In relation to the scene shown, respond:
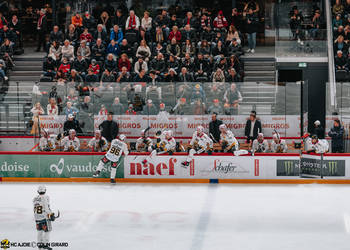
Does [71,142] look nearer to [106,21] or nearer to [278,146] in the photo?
[278,146]

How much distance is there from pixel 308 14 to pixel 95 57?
739cm

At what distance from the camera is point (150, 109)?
22.1 m

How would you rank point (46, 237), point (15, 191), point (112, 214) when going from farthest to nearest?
point (15, 191) → point (112, 214) → point (46, 237)

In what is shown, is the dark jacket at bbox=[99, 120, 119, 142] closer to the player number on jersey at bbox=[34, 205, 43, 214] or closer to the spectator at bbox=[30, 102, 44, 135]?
the spectator at bbox=[30, 102, 44, 135]

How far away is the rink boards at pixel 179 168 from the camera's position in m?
20.0

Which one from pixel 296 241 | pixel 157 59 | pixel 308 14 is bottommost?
pixel 296 241

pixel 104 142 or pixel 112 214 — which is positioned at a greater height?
pixel 104 142

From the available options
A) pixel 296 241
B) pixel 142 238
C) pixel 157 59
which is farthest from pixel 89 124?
pixel 296 241

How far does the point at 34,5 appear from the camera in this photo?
29.2m

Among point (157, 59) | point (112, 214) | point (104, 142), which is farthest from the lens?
point (157, 59)

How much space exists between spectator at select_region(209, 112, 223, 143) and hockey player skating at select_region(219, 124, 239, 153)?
0.50 meters

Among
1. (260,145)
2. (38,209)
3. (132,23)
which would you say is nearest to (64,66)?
(132,23)

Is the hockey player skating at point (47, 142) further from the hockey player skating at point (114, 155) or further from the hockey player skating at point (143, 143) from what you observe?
the hockey player skating at point (143, 143)

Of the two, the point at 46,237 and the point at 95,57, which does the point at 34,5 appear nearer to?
the point at 95,57
